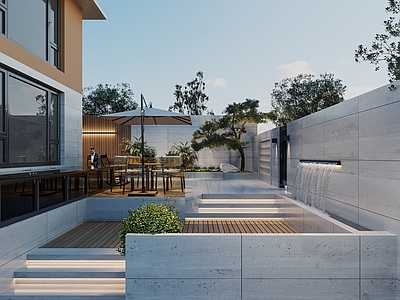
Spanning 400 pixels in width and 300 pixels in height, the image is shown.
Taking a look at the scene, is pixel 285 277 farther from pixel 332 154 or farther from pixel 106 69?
pixel 106 69

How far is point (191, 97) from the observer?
90.0 ft

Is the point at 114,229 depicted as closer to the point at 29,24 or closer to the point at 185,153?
the point at 29,24

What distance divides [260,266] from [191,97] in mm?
24395

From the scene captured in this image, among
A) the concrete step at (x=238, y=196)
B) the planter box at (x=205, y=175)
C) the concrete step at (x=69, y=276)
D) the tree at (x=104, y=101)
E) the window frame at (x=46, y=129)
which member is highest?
the tree at (x=104, y=101)

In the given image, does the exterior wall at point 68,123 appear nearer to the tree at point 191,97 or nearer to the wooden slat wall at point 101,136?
the wooden slat wall at point 101,136

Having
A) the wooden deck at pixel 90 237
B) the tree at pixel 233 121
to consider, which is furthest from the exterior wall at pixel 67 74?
A: the tree at pixel 233 121

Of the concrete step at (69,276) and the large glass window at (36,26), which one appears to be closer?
the concrete step at (69,276)

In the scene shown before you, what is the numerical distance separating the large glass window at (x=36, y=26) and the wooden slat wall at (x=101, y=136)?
819cm

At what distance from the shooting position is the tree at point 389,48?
3.98 meters

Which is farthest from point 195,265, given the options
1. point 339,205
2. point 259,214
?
point 259,214

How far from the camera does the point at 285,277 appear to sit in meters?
3.64

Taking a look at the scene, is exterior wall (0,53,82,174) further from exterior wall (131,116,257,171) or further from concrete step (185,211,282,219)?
exterior wall (131,116,257,171)

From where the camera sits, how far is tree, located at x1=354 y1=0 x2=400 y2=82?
3979 millimetres

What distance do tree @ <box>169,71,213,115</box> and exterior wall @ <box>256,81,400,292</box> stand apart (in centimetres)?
2128
